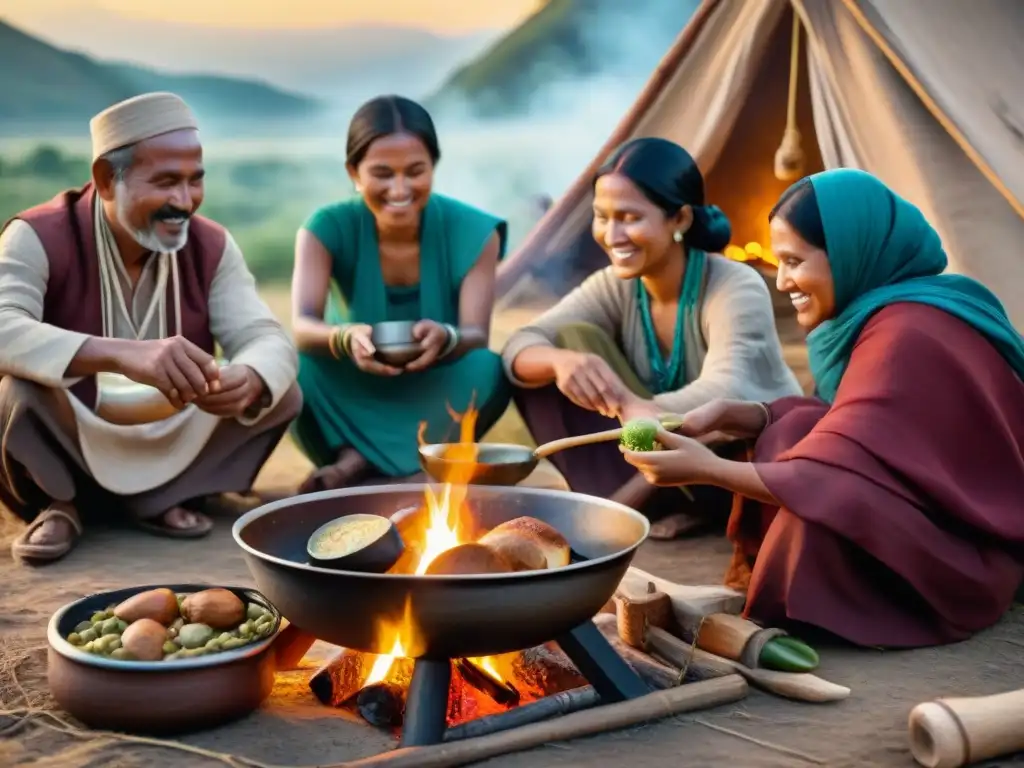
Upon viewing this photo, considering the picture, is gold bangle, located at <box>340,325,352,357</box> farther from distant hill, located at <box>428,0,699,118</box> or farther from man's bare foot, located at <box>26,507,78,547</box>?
distant hill, located at <box>428,0,699,118</box>

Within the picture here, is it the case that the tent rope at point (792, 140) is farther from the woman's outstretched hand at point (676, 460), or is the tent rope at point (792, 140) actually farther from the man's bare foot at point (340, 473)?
the woman's outstretched hand at point (676, 460)

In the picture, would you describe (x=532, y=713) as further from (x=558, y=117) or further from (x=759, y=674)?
(x=558, y=117)

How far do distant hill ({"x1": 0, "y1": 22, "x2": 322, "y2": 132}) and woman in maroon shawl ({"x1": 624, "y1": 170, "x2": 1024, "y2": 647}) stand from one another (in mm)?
6037

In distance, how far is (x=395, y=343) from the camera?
12.9 feet

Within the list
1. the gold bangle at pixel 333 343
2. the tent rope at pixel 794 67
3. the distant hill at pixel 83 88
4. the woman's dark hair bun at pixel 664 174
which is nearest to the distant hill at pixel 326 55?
the distant hill at pixel 83 88

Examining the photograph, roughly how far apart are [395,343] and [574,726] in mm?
2010

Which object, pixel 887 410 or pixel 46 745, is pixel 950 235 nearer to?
pixel 887 410

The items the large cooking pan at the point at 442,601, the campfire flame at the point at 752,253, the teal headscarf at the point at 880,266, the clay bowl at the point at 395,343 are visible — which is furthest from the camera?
the campfire flame at the point at 752,253

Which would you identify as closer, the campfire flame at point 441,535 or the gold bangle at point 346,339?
the campfire flame at point 441,535

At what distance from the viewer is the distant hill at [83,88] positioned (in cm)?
749

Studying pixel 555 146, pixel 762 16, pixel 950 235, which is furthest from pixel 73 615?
pixel 555 146

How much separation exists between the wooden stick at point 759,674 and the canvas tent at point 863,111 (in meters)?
2.55

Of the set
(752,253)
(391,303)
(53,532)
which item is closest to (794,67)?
(752,253)

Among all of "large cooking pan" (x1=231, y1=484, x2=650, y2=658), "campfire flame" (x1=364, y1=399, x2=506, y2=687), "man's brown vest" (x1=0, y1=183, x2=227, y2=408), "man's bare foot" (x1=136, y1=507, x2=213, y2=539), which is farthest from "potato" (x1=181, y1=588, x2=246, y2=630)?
"man's brown vest" (x1=0, y1=183, x2=227, y2=408)
